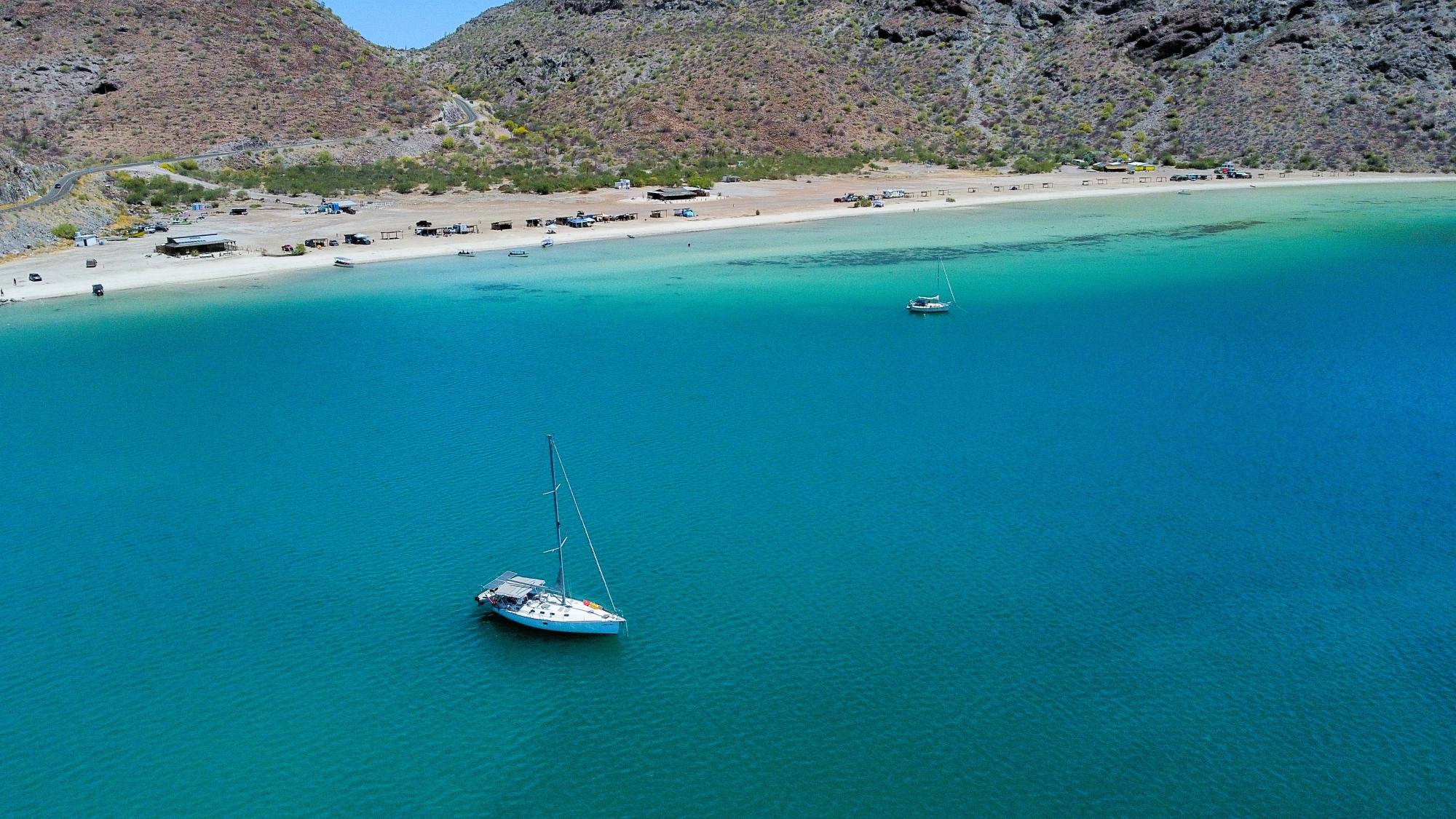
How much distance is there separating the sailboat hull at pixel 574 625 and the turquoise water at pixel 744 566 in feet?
1.36

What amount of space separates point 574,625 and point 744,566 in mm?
6872

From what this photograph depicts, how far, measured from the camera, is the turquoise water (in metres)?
Result: 25.0

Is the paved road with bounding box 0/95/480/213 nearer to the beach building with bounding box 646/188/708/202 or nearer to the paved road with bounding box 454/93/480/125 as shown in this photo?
the paved road with bounding box 454/93/480/125

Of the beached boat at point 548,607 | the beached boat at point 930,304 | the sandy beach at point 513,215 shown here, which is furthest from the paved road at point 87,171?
the beached boat at point 548,607

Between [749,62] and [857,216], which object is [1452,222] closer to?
[857,216]

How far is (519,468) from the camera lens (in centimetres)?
4238

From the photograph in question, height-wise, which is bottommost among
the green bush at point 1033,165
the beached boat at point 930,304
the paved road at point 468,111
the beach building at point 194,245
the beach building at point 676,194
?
the beached boat at point 930,304

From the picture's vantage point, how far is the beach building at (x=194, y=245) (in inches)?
3415

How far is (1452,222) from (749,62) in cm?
9259

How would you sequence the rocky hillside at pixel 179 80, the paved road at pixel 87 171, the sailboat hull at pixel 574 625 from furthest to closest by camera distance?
the rocky hillside at pixel 179 80 < the paved road at pixel 87 171 < the sailboat hull at pixel 574 625

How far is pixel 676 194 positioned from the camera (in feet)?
404

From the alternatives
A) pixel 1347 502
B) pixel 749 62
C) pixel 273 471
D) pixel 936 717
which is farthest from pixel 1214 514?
pixel 749 62

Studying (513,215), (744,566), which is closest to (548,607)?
(744,566)

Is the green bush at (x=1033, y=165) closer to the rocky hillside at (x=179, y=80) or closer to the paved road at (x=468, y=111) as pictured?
the paved road at (x=468, y=111)
